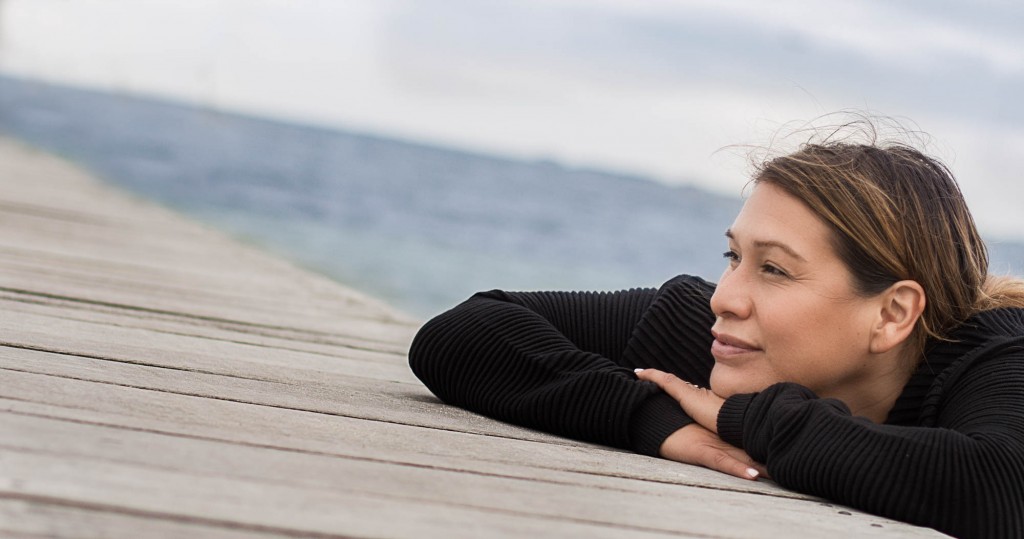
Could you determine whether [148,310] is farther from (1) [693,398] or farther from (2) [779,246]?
(2) [779,246]

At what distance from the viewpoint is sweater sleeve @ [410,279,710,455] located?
2.14 meters

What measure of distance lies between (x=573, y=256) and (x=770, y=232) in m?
17.7

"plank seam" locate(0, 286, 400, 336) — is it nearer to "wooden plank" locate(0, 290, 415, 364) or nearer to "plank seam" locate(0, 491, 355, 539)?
"wooden plank" locate(0, 290, 415, 364)

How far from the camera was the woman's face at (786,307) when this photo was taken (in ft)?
6.90

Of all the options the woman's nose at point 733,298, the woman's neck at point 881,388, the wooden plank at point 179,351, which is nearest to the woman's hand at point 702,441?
the woman's nose at point 733,298

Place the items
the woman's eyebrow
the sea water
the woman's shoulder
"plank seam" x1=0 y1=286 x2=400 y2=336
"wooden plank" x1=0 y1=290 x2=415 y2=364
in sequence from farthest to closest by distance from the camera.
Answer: the sea water → "plank seam" x1=0 y1=286 x2=400 y2=336 → "wooden plank" x1=0 y1=290 x2=415 y2=364 → the woman's shoulder → the woman's eyebrow

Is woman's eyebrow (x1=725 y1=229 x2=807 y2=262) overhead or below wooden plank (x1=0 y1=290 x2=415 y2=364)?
overhead

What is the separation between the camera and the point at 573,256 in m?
19.8

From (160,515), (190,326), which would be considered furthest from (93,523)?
(190,326)

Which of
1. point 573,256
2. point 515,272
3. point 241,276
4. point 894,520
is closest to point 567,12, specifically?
point 573,256

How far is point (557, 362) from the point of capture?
2299mm

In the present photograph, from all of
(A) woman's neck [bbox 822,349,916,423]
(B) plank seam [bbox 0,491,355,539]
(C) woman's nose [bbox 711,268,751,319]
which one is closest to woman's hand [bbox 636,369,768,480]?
(C) woman's nose [bbox 711,268,751,319]

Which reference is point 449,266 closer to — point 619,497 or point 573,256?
point 573,256

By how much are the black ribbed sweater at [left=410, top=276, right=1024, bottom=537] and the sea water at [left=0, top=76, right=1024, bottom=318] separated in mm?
977
